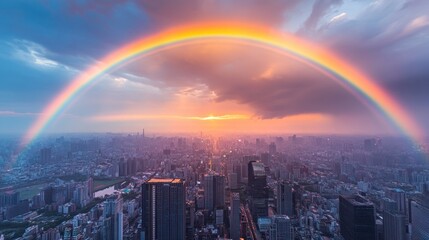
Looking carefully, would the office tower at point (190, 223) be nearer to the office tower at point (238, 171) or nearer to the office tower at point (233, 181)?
the office tower at point (233, 181)

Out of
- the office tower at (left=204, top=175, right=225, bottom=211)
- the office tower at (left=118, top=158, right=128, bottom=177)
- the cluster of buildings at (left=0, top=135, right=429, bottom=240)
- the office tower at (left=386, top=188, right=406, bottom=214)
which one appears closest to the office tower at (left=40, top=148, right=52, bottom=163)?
the cluster of buildings at (left=0, top=135, right=429, bottom=240)

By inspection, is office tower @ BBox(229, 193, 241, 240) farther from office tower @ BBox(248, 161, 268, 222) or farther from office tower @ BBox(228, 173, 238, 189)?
office tower @ BBox(228, 173, 238, 189)

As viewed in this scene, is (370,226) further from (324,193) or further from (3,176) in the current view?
(3,176)

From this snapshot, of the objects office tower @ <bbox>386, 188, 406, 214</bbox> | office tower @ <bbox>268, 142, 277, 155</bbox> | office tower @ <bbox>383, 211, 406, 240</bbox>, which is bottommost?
office tower @ <bbox>383, 211, 406, 240</bbox>

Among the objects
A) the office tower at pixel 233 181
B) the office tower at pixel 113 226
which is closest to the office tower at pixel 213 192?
the office tower at pixel 233 181

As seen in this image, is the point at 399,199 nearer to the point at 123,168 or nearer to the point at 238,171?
the point at 238,171

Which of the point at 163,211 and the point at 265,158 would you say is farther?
the point at 265,158

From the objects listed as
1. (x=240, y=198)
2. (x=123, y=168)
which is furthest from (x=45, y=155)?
(x=240, y=198)
